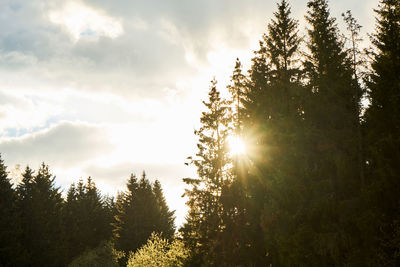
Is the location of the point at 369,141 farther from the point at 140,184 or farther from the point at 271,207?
the point at 140,184

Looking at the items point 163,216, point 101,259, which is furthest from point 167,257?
point 163,216

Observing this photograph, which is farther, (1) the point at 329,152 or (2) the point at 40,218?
(2) the point at 40,218

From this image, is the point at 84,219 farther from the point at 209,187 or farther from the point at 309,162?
the point at 309,162

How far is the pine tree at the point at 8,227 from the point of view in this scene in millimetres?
32844

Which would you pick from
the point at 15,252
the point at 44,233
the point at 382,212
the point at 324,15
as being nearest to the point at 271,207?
the point at 382,212

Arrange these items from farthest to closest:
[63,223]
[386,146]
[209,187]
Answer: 1. [63,223]
2. [209,187]
3. [386,146]

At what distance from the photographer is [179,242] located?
27391 millimetres

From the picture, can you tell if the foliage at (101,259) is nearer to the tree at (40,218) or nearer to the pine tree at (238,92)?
the tree at (40,218)

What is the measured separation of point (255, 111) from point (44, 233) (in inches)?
1263

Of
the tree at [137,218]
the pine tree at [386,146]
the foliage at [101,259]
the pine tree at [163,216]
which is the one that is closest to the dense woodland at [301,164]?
the pine tree at [386,146]

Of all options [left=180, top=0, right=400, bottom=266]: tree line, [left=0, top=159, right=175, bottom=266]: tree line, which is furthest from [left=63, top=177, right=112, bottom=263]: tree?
[left=180, top=0, right=400, bottom=266]: tree line

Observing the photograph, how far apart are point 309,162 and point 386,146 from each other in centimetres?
558

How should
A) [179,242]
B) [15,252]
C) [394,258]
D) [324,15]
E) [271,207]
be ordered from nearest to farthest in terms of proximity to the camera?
[394,258] → [271,207] → [324,15] → [179,242] → [15,252]

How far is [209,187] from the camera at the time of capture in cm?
2748
